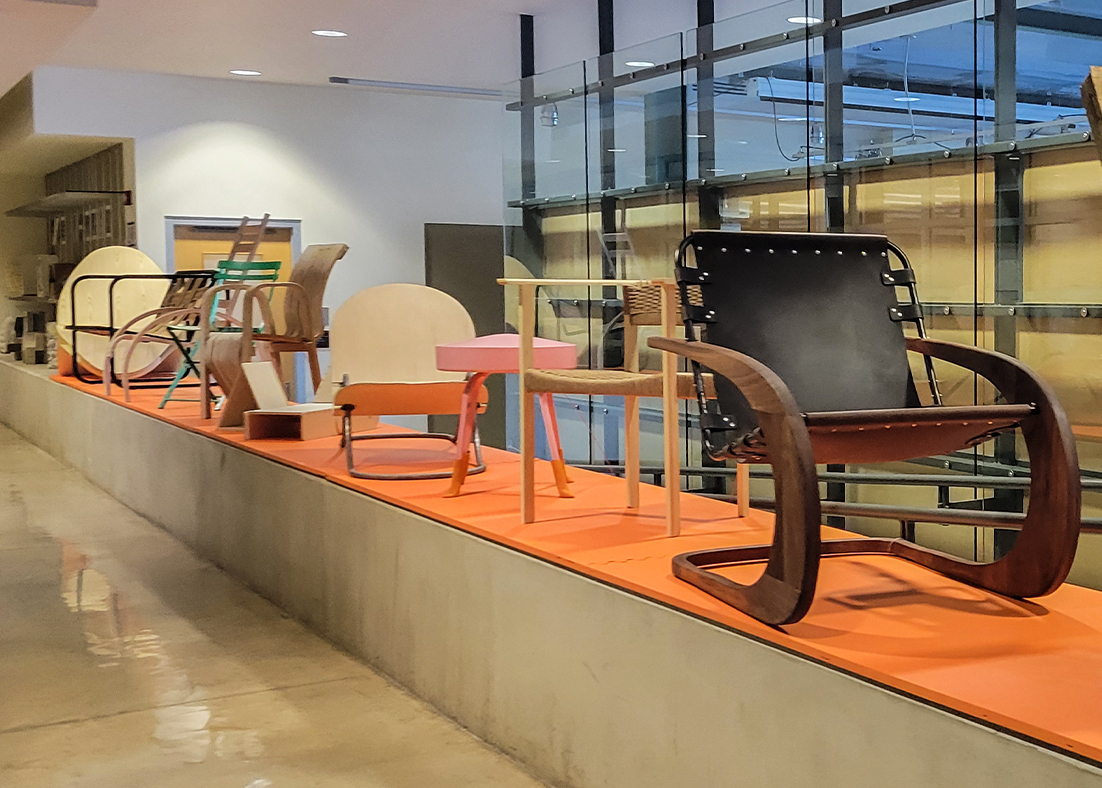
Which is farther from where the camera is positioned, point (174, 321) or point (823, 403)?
point (174, 321)

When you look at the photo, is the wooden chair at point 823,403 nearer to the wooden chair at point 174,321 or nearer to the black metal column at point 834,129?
the black metal column at point 834,129

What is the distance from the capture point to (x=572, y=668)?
2512 millimetres

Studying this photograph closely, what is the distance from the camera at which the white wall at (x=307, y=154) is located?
10023 mm

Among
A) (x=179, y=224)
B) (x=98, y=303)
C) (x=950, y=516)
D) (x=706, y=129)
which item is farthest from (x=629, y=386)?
(x=179, y=224)

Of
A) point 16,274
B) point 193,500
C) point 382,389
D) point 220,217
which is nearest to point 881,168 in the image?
point 382,389

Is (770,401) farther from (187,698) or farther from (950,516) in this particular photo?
(187,698)

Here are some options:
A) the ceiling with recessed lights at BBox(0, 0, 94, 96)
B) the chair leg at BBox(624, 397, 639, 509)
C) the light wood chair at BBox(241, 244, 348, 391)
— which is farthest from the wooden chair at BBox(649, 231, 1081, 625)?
the ceiling with recessed lights at BBox(0, 0, 94, 96)

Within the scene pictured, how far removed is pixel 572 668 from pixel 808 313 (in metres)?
0.91

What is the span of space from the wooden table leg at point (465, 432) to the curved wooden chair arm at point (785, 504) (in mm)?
1495

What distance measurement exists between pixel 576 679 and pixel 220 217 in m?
8.82

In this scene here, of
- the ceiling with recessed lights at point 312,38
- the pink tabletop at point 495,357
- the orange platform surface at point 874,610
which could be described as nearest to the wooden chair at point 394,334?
the orange platform surface at point 874,610

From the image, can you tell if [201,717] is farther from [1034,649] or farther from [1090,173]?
[1090,173]

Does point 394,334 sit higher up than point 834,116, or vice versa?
point 834,116

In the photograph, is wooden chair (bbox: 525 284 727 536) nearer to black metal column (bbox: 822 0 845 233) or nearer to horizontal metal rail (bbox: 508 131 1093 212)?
horizontal metal rail (bbox: 508 131 1093 212)
